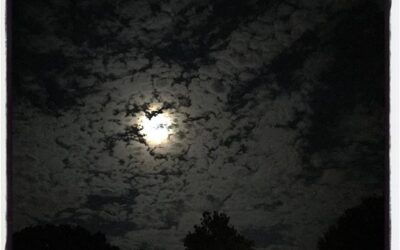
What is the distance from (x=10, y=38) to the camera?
57cm

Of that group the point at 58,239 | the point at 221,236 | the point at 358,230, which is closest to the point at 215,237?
the point at 221,236


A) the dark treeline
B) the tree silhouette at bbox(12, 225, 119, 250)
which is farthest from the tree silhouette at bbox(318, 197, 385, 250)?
the tree silhouette at bbox(12, 225, 119, 250)

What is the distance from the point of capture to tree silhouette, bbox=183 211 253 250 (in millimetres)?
7523

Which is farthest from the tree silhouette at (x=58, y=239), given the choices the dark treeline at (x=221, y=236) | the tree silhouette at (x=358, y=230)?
the tree silhouette at (x=358, y=230)

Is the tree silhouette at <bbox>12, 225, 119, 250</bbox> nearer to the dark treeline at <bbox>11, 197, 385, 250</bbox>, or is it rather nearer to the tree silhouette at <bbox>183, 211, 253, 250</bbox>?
the dark treeline at <bbox>11, 197, 385, 250</bbox>

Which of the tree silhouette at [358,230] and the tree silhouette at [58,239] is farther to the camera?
the tree silhouette at [58,239]

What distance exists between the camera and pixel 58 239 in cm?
730

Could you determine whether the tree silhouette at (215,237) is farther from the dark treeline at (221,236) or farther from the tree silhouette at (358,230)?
the tree silhouette at (358,230)

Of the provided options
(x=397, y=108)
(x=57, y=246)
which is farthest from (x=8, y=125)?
(x=57, y=246)

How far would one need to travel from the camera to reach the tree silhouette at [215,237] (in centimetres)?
752

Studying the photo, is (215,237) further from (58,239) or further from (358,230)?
(58,239)

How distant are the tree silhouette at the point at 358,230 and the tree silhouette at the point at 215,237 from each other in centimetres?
145

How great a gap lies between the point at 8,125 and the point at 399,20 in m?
0.54

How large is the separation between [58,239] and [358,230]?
5200 millimetres
